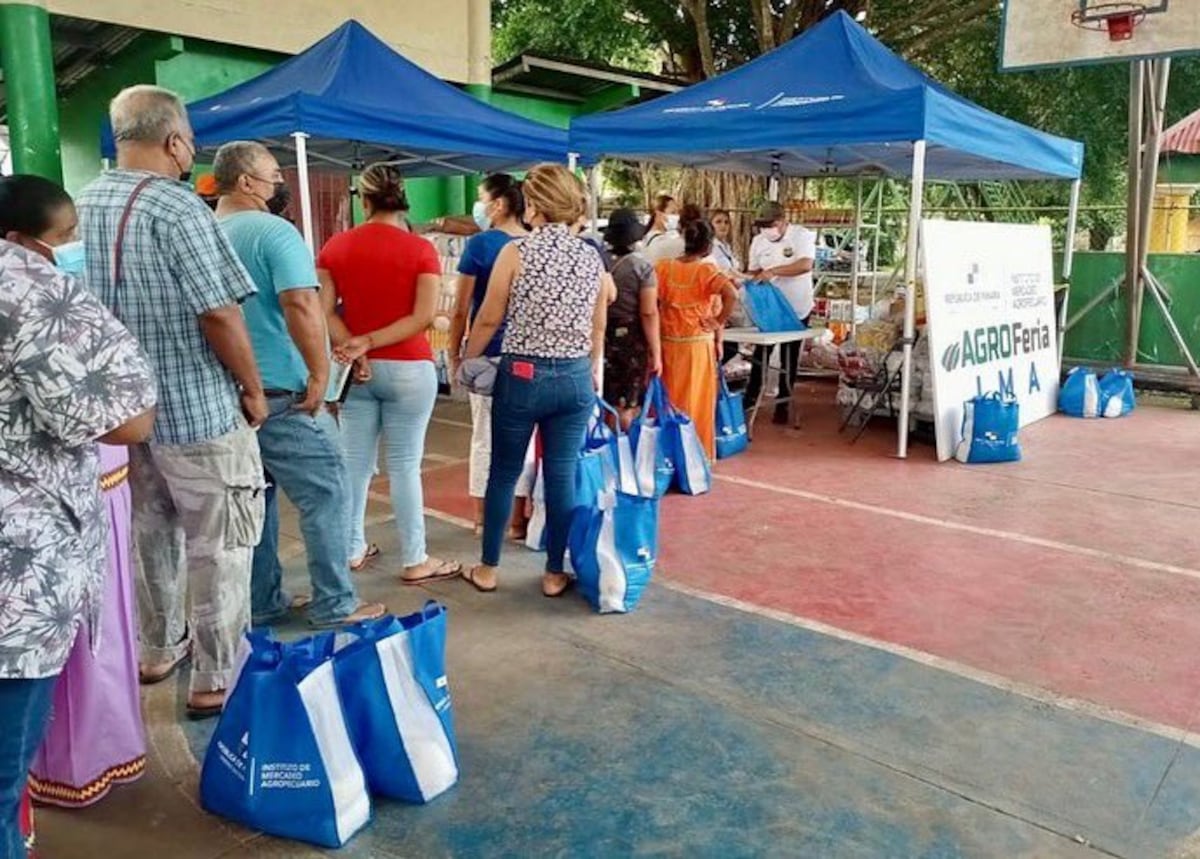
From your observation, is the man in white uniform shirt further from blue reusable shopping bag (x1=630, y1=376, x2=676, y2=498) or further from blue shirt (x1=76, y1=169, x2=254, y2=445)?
blue shirt (x1=76, y1=169, x2=254, y2=445)

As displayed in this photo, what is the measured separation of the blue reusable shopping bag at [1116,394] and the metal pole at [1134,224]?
83 centimetres

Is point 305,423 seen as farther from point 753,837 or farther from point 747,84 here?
point 747,84

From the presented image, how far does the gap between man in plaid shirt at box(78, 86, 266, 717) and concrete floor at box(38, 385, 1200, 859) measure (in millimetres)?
420

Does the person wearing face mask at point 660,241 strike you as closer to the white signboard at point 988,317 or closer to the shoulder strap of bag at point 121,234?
the white signboard at point 988,317

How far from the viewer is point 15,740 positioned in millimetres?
1524

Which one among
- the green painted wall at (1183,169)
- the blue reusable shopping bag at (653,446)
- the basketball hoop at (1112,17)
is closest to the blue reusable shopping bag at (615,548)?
the blue reusable shopping bag at (653,446)

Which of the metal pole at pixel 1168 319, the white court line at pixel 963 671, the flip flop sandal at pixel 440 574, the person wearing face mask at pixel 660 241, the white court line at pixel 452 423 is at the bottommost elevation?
the white court line at pixel 963 671

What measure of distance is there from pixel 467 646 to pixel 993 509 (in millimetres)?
3001

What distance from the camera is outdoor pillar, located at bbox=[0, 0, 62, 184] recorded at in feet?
24.2

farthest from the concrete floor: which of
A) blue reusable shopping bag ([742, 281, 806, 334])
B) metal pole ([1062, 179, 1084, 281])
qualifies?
metal pole ([1062, 179, 1084, 281])

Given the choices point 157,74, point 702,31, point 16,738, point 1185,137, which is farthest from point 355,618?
point 1185,137

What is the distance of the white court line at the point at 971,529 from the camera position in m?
4.19

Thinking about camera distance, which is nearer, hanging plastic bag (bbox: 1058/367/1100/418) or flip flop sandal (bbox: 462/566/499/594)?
flip flop sandal (bbox: 462/566/499/594)

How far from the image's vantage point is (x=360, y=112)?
592 cm
